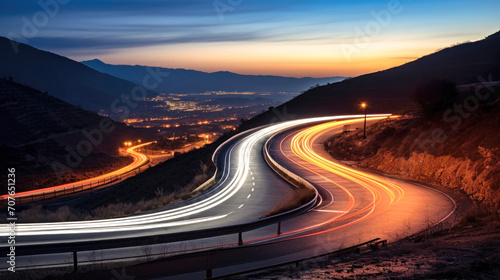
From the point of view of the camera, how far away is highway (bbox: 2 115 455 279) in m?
14.9

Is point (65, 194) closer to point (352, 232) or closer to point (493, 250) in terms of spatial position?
point (352, 232)

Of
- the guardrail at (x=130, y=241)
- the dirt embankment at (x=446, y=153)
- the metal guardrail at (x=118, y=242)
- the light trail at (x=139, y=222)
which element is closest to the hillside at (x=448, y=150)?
the dirt embankment at (x=446, y=153)

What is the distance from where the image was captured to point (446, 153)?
27.7 metres

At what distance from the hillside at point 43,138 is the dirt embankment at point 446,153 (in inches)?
1663

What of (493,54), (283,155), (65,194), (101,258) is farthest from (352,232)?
(493,54)

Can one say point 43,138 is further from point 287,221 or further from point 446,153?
point 287,221

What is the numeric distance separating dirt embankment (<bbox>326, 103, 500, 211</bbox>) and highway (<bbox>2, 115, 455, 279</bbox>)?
5.40 feet

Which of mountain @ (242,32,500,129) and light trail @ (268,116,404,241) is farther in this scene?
mountain @ (242,32,500,129)

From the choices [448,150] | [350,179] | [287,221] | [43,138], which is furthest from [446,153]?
[43,138]

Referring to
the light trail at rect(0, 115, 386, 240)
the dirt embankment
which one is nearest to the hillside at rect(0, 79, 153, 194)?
the light trail at rect(0, 115, 386, 240)

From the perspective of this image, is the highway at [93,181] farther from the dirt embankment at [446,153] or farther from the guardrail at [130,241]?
the guardrail at [130,241]

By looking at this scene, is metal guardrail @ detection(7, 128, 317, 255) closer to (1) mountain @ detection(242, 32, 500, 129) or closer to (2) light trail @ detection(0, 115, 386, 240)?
(2) light trail @ detection(0, 115, 386, 240)

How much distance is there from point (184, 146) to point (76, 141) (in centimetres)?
2283

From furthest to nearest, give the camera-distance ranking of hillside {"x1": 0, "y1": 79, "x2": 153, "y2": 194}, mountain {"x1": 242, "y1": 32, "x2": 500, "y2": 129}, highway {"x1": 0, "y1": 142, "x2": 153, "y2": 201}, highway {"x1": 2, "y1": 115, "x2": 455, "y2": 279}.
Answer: mountain {"x1": 242, "y1": 32, "x2": 500, "y2": 129}
hillside {"x1": 0, "y1": 79, "x2": 153, "y2": 194}
highway {"x1": 0, "y1": 142, "x2": 153, "y2": 201}
highway {"x1": 2, "y1": 115, "x2": 455, "y2": 279}
